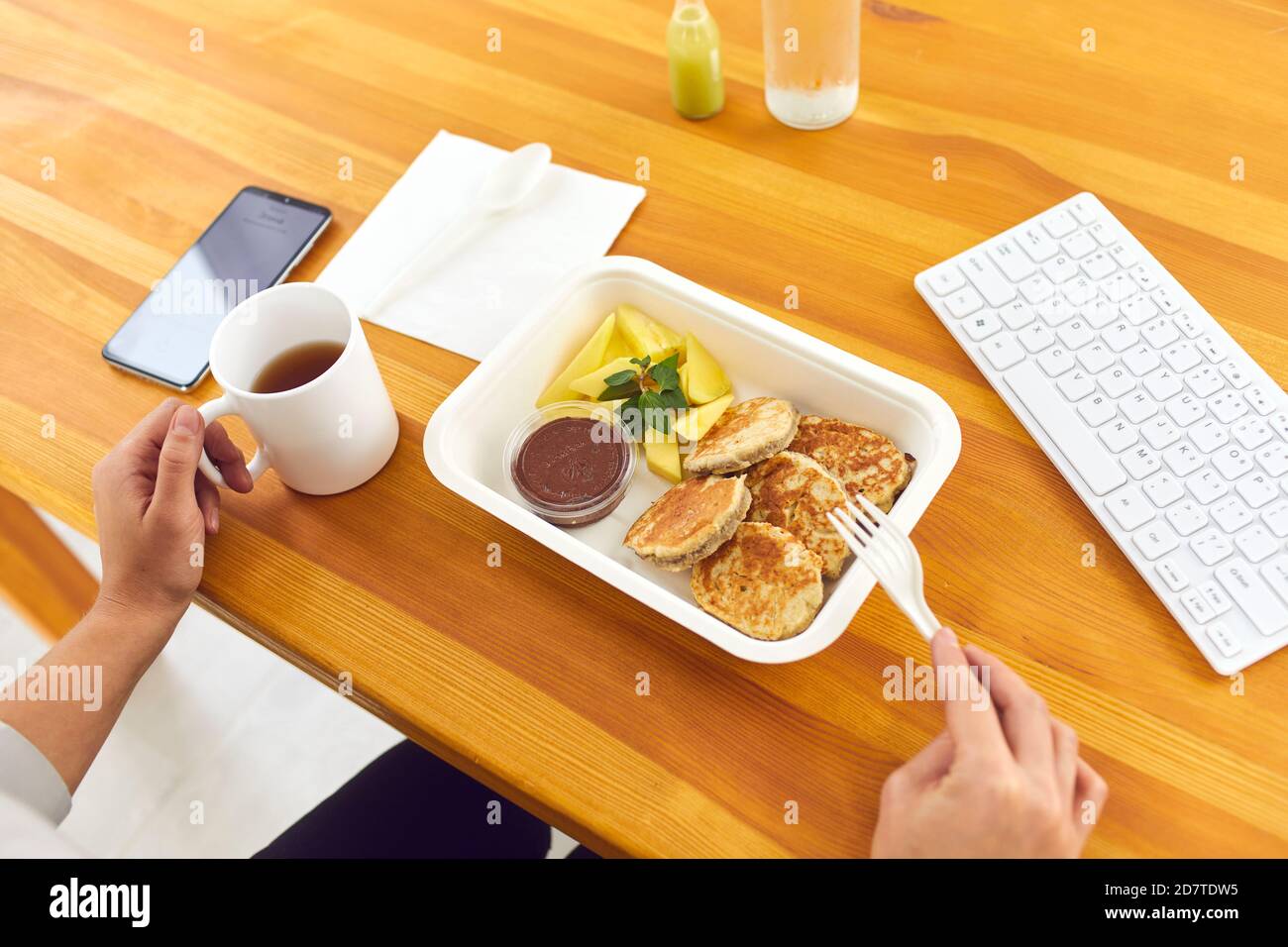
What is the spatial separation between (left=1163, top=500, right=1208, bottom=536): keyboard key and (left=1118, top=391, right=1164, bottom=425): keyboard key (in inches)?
4.0

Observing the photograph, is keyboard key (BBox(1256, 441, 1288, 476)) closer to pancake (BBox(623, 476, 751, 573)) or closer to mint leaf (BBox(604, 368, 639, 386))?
Result: pancake (BBox(623, 476, 751, 573))

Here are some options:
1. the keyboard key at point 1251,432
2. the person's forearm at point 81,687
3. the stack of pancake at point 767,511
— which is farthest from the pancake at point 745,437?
the person's forearm at point 81,687

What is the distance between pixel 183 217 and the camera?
1288 mm

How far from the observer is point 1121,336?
1.02 metres

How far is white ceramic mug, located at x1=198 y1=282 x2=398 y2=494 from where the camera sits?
922 mm

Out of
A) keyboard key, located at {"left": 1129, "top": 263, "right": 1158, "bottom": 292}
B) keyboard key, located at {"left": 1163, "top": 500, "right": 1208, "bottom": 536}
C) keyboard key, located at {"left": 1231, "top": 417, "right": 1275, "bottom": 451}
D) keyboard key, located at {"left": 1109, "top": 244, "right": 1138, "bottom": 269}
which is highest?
keyboard key, located at {"left": 1109, "top": 244, "right": 1138, "bottom": 269}

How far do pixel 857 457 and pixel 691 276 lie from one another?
1.13ft

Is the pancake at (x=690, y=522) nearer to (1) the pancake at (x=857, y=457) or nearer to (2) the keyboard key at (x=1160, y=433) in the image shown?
(1) the pancake at (x=857, y=457)

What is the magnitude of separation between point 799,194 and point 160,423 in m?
0.80

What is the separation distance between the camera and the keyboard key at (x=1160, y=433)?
3.10 ft

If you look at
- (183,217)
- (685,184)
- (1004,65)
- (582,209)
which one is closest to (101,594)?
(183,217)

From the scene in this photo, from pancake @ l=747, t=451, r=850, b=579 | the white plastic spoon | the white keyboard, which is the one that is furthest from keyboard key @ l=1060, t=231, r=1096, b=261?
the white plastic spoon

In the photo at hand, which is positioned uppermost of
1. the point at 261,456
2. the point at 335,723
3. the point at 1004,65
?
the point at 1004,65
